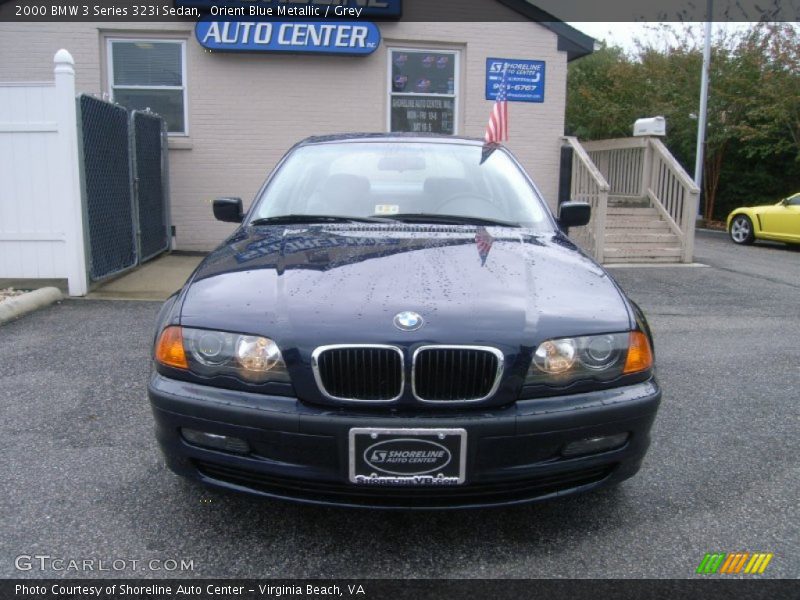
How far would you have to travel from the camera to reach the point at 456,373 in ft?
7.39

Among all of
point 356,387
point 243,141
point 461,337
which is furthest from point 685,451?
point 243,141

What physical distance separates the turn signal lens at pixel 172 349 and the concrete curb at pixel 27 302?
4.11m

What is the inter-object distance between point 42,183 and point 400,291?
555cm

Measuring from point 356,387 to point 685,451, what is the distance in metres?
2.00

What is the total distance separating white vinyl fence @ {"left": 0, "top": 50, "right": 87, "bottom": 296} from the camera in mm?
6484

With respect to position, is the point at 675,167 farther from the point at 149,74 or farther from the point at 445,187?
the point at 445,187

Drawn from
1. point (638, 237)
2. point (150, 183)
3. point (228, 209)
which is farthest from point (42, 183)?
point (638, 237)

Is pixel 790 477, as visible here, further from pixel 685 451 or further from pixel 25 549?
pixel 25 549

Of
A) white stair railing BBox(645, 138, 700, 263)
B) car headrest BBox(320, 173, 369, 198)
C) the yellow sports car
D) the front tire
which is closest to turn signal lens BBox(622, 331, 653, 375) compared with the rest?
car headrest BBox(320, 173, 369, 198)

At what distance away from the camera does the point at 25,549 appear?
8.04 feet

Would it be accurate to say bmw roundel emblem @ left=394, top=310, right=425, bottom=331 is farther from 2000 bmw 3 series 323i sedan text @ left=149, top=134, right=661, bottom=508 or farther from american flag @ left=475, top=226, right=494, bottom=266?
american flag @ left=475, top=226, right=494, bottom=266

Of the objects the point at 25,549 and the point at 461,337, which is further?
the point at 25,549

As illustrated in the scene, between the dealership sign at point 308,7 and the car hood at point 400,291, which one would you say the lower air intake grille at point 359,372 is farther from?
the dealership sign at point 308,7

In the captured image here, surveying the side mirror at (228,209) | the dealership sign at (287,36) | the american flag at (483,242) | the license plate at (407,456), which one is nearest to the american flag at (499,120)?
the dealership sign at (287,36)
